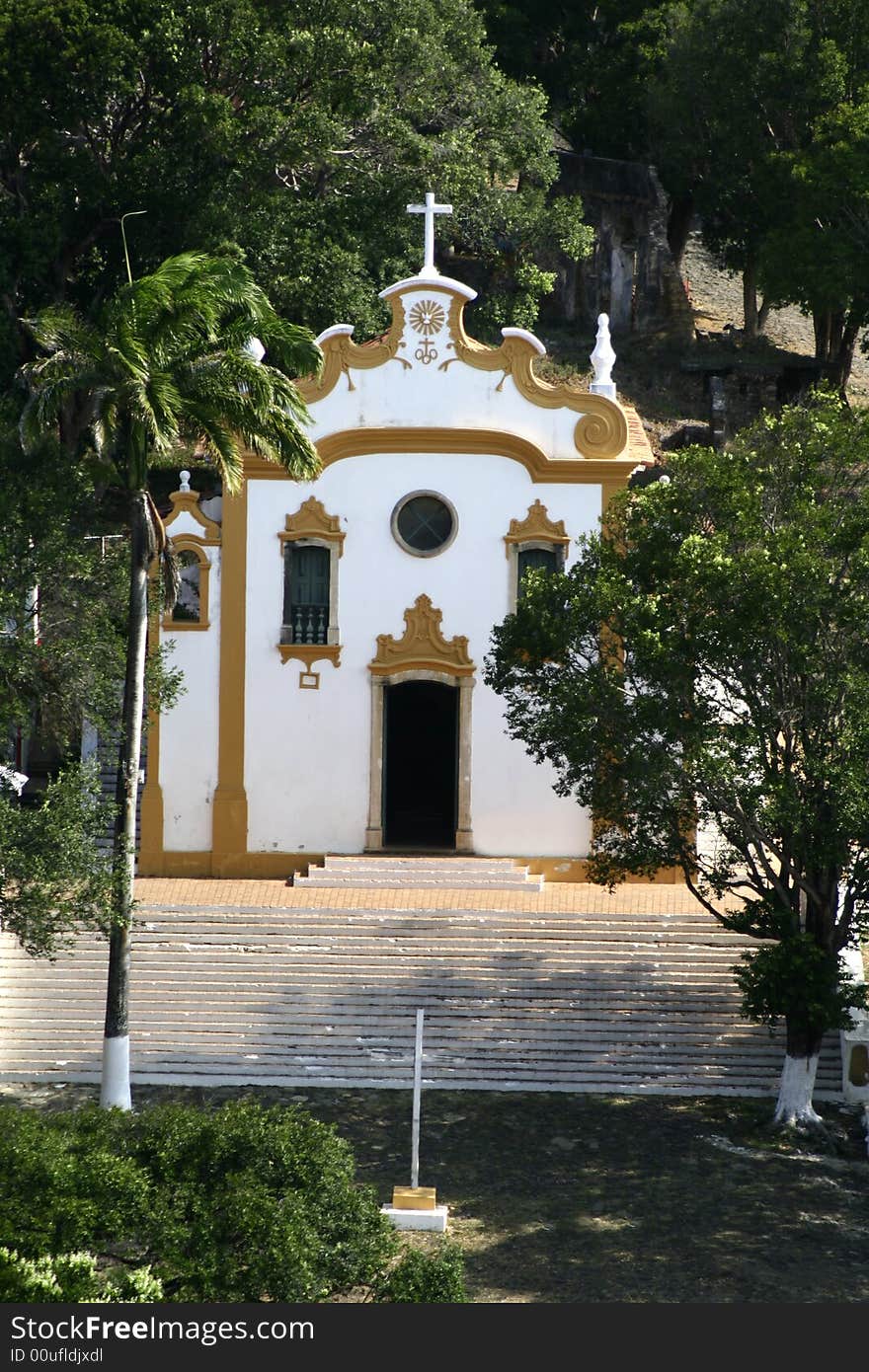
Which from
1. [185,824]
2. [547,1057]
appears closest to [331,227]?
[185,824]

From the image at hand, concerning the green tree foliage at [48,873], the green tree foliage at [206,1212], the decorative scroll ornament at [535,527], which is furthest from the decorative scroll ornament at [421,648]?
the green tree foliage at [206,1212]

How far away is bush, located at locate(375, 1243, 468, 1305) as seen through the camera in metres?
15.6

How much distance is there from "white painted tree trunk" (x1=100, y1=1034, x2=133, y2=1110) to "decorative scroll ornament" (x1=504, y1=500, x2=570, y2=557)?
10.7 meters

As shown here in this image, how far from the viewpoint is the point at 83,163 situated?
122ft

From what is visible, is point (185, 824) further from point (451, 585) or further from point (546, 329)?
point (546, 329)

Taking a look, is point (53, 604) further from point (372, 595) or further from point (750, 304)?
point (750, 304)

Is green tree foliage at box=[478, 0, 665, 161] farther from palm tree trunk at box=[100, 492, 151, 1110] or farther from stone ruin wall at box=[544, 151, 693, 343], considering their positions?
palm tree trunk at box=[100, 492, 151, 1110]

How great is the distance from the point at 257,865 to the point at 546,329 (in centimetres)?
2576

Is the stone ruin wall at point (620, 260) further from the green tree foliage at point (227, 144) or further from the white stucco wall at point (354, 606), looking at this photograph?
the white stucco wall at point (354, 606)

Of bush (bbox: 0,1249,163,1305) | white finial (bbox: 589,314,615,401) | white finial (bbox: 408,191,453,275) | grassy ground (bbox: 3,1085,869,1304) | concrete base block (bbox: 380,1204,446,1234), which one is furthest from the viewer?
white finial (bbox: 589,314,615,401)

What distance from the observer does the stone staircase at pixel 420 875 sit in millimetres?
28641

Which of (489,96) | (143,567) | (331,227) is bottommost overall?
(143,567)

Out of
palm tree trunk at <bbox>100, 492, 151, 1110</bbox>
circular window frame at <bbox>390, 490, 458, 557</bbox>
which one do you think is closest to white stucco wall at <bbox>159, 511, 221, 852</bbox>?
circular window frame at <bbox>390, 490, 458, 557</bbox>

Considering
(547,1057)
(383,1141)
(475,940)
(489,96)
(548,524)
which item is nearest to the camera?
(383,1141)
